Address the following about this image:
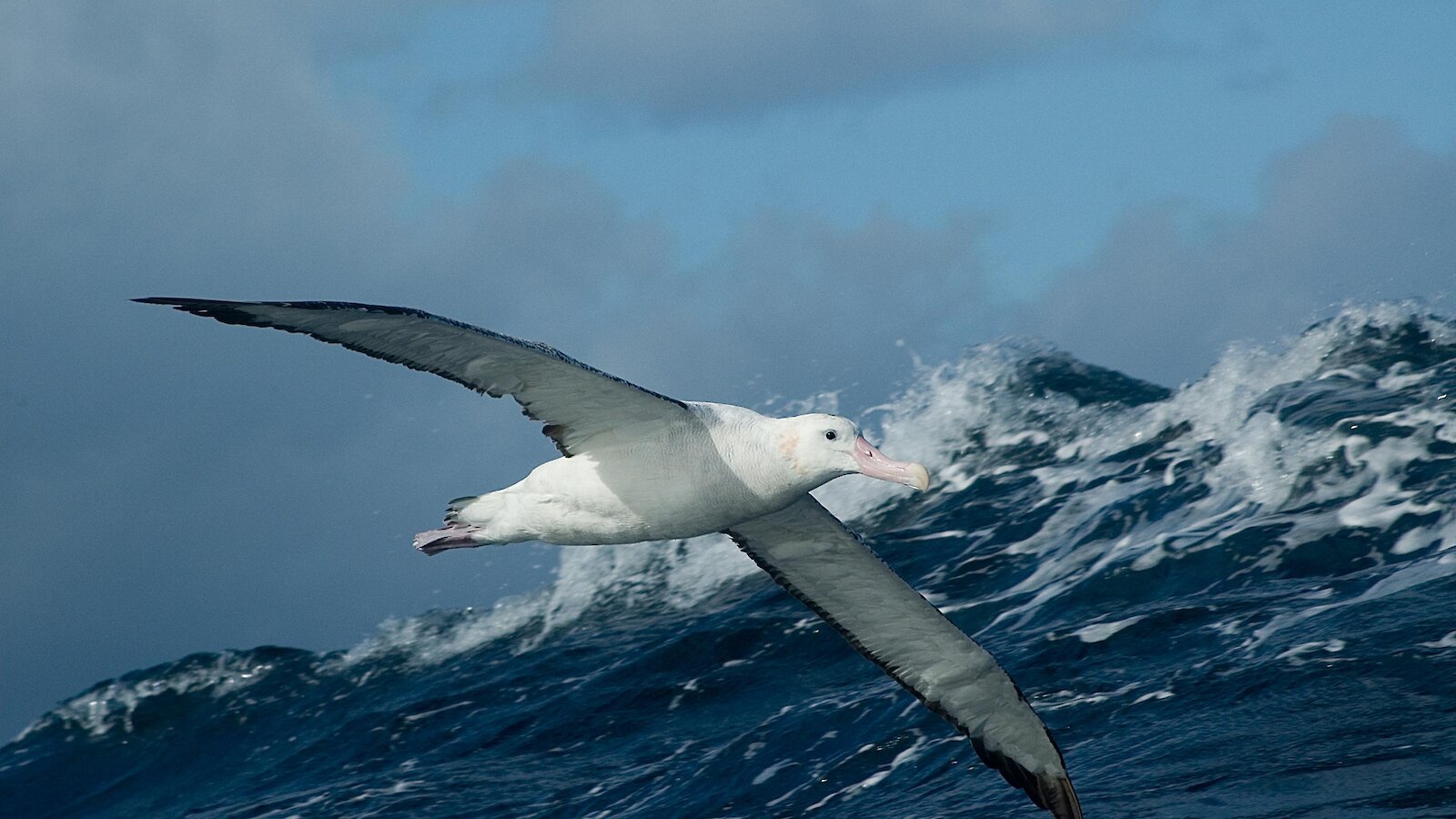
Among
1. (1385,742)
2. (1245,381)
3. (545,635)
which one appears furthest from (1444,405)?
(545,635)

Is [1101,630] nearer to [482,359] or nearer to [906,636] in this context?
[906,636]

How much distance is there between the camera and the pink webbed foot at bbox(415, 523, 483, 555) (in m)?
7.83

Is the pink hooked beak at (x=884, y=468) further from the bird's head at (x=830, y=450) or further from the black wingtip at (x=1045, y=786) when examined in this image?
the black wingtip at (x=1045, y=786)

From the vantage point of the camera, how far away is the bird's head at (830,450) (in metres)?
7.39

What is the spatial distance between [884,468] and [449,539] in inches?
90.7

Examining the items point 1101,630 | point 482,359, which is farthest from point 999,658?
point 482,359

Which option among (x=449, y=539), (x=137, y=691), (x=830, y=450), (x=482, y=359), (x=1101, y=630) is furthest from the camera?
(x=137, y=691)

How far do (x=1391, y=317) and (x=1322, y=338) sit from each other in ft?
2.61

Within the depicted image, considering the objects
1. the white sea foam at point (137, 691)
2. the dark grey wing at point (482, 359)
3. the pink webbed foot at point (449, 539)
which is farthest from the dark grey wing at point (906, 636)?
the white sea foam at point (137, 691)

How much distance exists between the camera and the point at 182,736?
55.4 feet

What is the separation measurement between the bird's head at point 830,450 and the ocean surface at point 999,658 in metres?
2.28

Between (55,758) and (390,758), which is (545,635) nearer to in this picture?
(390,758)

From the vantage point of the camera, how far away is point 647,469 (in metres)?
7.46

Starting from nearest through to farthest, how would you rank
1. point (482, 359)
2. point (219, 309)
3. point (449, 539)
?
point (219, 309) < point (482, 359) < point (449, 539)
